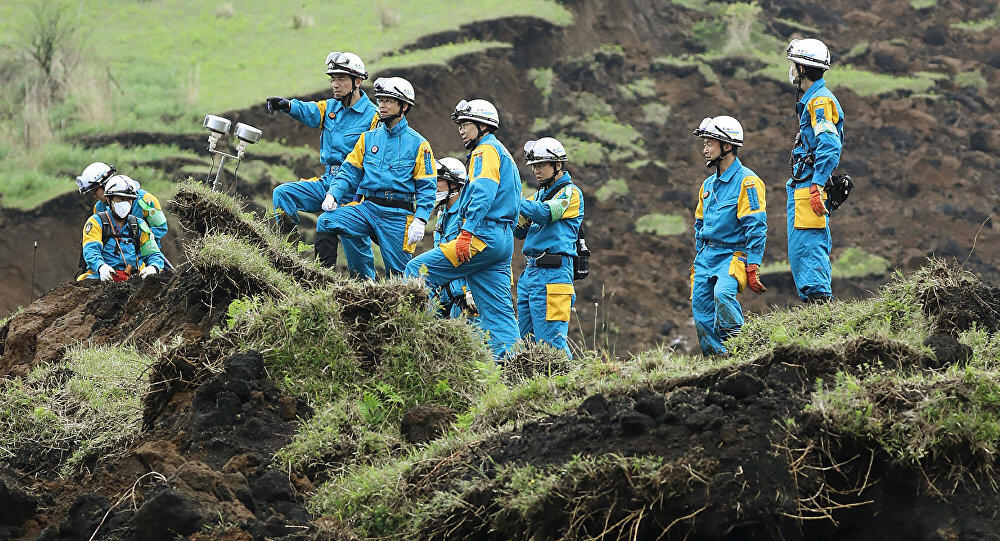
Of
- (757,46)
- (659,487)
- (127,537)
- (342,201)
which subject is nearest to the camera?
(659,487)

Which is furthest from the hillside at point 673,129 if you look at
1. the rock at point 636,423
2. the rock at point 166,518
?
the rock at point 636,423

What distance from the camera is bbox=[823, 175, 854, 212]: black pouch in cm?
955

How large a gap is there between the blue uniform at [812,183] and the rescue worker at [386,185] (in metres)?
3.54

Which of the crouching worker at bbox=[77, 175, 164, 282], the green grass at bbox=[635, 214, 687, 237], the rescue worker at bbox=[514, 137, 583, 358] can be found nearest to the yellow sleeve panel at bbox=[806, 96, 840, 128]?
the rescue worker at bbox=[514, 137, 583, 358]

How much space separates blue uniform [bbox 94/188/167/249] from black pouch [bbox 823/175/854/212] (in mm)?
7032

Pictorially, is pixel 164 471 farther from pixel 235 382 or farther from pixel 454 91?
pixel 454 91

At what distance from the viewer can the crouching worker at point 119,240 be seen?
11.7 meters

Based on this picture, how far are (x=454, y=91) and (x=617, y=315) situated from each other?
5.79m

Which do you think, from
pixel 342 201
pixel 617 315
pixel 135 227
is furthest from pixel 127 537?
pixel 617 315

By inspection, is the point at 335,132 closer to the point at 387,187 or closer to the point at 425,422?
the point at 387,187

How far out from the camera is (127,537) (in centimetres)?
541

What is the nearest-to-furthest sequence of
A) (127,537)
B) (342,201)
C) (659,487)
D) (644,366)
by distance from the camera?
(659,487) → (127,537) → (644,366) → (342,201)

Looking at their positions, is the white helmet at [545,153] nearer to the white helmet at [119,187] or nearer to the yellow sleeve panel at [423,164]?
the yellow sleeve panel at [423,164]

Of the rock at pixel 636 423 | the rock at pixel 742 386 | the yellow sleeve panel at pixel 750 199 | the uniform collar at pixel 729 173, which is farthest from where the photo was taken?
the uniform collar at pixel 729 173
